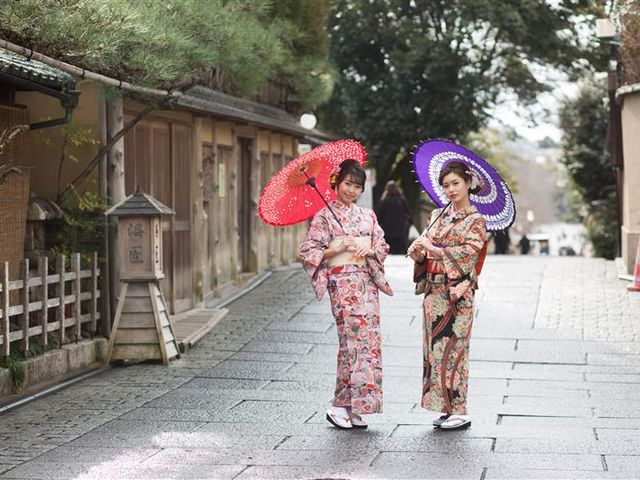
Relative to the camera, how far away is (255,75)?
15492mm

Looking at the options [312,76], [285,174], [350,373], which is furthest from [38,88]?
[312,76]

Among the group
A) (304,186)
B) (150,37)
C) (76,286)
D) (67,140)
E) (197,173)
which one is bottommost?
(76,286)

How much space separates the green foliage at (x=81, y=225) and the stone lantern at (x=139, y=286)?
353 millimetres

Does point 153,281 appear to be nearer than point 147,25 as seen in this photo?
No

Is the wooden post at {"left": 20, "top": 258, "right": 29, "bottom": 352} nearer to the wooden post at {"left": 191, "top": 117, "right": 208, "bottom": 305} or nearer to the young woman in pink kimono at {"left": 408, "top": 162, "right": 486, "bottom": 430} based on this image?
the young woman in pink kimono at {"left": 408, "top": 162, "right": 486, "bottom": 430}

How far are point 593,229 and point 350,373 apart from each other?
25228mm

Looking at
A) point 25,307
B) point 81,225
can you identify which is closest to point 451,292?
point 25,307

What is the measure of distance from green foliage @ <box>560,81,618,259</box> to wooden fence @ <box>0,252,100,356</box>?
22.1m

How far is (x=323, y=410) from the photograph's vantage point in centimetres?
975

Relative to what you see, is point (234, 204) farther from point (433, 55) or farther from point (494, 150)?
point (494, 150)

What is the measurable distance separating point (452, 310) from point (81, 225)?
496cm

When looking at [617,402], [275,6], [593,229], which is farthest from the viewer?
[593,229]

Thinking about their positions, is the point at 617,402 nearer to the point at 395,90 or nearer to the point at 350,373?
the point at 350,373

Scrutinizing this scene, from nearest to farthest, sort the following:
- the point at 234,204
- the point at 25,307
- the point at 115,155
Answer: the point at 25,307, the point at 115,155, the point at 234,204
